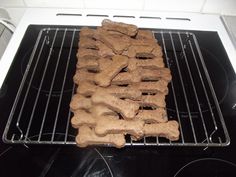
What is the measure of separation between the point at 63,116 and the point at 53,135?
3.6 inches

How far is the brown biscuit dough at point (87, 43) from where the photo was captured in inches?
35.0

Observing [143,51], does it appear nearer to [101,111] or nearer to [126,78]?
[126,78]

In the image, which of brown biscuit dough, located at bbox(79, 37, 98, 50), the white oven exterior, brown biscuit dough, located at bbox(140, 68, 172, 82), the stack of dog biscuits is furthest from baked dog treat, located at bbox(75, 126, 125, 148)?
the white oven exterior

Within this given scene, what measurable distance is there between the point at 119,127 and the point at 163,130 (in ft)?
0.38

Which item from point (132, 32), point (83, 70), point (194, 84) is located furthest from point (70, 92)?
point (194, 84)

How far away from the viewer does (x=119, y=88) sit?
768mm

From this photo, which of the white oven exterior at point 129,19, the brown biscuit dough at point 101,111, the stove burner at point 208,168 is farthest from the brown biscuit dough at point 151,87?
the white oven exterior at point 129,19

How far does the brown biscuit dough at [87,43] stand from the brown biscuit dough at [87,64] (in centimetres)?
6

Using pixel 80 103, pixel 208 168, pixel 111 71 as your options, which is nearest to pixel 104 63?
pixel 111 71

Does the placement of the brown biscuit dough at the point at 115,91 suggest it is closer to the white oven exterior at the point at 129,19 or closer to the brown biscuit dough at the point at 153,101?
the brown biscuit dough at the point at 153,101

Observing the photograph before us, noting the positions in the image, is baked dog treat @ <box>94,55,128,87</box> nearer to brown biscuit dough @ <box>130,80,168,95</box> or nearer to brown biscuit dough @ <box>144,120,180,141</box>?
brown biscuit dough @ <box>130,80,168,95</box>

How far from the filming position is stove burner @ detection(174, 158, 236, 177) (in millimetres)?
685

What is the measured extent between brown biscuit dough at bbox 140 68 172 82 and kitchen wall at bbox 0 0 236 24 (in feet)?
1.16

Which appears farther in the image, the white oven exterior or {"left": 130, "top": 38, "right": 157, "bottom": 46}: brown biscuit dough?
the white oven exterior
